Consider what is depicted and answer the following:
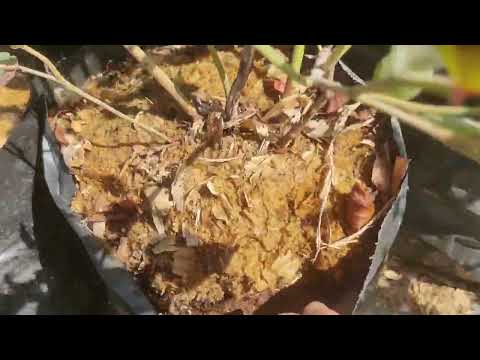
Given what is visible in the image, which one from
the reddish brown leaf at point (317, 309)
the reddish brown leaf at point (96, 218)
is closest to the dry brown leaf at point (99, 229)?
the reddish brown leaf at point (96, 218)

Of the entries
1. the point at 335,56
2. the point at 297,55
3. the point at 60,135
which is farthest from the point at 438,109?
the point at 60,135

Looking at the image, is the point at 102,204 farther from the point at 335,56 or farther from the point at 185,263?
the point at 335,56

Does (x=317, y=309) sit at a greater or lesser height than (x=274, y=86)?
lesser

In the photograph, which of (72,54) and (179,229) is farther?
(72,54)

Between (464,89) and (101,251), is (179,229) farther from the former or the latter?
(464,89)

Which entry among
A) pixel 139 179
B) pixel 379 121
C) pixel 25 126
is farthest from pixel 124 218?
pixel 379 121

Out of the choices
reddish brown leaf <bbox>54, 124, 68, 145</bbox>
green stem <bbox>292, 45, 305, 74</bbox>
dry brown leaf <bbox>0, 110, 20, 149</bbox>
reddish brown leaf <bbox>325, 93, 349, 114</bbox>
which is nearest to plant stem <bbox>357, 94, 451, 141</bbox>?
green stem <bbox>292, 45, 305, 74</bbox>

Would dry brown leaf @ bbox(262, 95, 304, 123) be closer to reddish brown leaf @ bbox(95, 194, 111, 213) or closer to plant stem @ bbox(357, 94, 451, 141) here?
reddish brown leaf @ bbox(95, 194, 111, 213)
